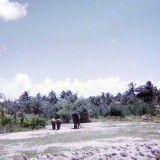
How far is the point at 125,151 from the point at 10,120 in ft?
61.4

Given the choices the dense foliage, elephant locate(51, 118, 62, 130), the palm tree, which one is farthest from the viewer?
the palm tree

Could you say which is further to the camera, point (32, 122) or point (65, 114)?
point (65, 114)

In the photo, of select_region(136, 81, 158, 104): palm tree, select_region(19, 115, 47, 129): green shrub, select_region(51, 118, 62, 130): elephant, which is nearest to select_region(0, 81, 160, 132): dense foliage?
select_region(19, 115, 47, 129): green shrub

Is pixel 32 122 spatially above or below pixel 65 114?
below

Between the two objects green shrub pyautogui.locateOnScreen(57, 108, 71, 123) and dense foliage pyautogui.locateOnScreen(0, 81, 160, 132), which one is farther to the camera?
green shrub pyautogui.locateOnScreen(57, 108, 71, 123)

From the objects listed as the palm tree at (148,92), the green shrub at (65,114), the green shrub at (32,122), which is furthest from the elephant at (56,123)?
the palm tree at (148,92)

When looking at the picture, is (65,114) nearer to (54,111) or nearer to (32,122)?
(54,111)

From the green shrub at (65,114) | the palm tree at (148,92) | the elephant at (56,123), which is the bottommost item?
the elephant at (56,123)

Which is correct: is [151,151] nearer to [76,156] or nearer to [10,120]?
[76,156]

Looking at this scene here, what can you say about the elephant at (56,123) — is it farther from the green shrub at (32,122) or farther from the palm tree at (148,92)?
the palm tree at (148,92)

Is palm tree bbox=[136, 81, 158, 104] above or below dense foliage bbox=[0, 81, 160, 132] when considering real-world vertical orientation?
above

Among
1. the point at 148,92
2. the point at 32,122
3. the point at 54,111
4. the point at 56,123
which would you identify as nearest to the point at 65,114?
the point at 54,111

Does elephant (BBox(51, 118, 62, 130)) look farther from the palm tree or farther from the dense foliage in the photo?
the palm tree

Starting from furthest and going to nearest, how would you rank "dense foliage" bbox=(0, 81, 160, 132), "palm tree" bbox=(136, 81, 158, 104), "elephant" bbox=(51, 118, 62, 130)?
1. "palm tree" bbox=(136, 81, 158, 104)
2. "dense foliage" bbox=(0, 81, 160, 132)
3. "elephant" bbox=(51, 118, 62, 130)
